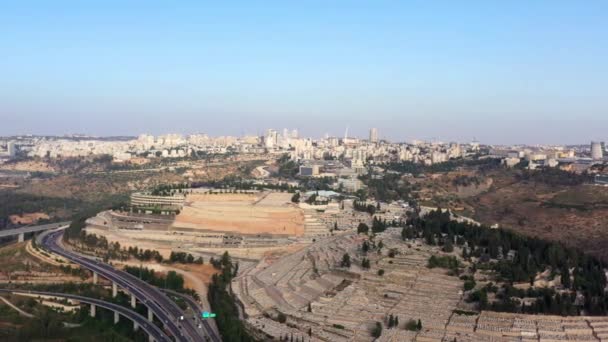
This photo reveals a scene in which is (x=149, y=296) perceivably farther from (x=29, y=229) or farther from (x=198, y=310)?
(x=29, y=229)

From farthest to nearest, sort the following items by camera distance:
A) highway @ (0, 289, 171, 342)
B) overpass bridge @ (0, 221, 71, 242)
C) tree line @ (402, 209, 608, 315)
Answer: overpass bridge @ (0, 221, 71, 242), highway @ (0, 289, 171, 342), tree line @ (402, 209, 608, 315)

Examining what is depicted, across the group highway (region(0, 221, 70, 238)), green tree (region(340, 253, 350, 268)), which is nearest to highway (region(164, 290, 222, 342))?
green tree (region(340, 253, 350, 268))

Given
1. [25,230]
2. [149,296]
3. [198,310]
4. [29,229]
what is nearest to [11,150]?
[29,229]

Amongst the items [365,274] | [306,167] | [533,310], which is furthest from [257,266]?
[306,167]

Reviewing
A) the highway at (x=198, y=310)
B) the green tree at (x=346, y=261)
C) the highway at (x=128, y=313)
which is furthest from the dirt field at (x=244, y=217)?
the highway at (x=128, y=313)

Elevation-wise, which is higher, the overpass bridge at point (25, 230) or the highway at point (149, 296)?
the highway at point (149, 296)

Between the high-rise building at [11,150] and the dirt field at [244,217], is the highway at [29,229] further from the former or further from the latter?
the high-rise building at [11,150]

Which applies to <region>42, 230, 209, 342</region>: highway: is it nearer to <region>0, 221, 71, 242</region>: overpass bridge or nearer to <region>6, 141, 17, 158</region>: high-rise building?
<region>0, 221, 71, 242</region>: overpass bridge

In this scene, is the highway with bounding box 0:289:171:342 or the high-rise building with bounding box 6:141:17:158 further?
the high-rise building with bounding box 6:141:17:158
